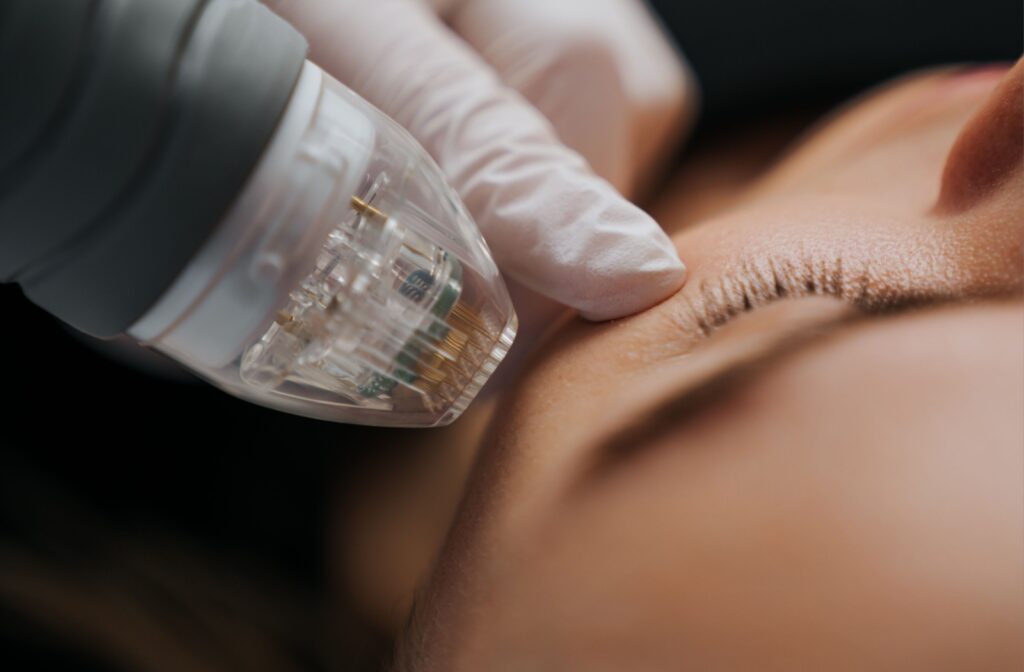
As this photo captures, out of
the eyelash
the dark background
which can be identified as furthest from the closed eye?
the dark background

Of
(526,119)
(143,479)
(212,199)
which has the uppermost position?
(526,119)

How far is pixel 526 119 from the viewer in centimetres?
47

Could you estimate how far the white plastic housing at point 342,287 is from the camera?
31 cm

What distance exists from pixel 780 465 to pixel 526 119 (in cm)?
22

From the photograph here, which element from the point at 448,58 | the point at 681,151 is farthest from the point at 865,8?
the point at 448,58

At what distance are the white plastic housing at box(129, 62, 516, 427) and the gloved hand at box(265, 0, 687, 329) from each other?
4 centimetres

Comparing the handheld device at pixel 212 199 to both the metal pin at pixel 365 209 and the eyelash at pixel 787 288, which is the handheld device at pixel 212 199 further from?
the eyelash at pixel 787 288

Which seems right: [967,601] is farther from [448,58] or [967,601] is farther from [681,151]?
[681,151]

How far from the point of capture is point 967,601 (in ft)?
1.01

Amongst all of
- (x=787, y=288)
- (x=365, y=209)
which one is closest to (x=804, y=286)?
(x=787, y=288)

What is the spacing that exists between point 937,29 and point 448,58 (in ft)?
1.74

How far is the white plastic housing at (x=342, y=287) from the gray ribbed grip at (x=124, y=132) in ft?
Result: 0.03

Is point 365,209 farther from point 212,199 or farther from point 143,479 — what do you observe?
point 143,479

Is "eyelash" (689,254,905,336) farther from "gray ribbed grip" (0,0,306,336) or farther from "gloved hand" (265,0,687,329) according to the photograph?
"gray ribbed grip" (0,0,306,336)
